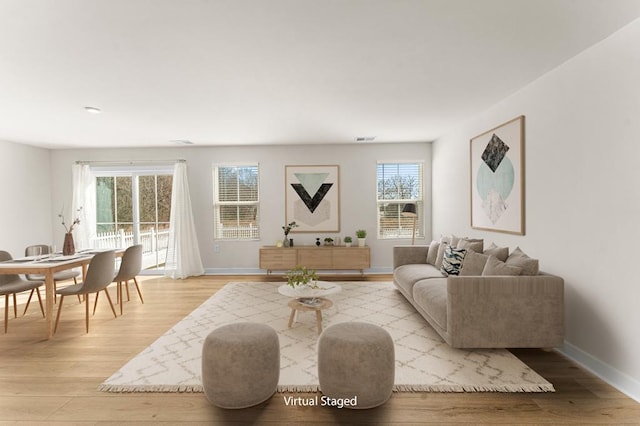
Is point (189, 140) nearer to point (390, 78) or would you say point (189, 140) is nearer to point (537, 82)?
point (390, 78)

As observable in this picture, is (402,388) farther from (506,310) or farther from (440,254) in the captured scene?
(440,254)

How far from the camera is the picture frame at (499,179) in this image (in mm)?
3460

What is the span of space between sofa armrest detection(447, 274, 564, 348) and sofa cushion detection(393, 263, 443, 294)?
118cm

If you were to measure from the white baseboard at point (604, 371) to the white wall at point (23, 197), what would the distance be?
26.4 feet

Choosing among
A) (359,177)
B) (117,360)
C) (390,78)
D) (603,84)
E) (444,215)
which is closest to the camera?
(603,84)

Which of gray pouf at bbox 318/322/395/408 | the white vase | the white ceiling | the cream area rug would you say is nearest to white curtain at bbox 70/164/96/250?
the white ceiling

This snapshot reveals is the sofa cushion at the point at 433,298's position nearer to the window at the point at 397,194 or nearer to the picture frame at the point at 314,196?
the window at the point at 397,194

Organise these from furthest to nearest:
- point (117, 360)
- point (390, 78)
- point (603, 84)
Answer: point (390, 78)
point (117, 360)
point (603, 84)

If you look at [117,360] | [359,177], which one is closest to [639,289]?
[117,360]

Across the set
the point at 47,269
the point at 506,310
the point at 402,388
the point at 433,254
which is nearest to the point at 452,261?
the point at 433,254

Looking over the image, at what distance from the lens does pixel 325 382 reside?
6.91 ft

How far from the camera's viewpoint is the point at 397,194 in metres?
6.45

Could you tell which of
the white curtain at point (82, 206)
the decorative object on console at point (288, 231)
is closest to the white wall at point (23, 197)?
the white curtain at point (82, 206)

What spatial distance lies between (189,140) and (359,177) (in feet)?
10.9
